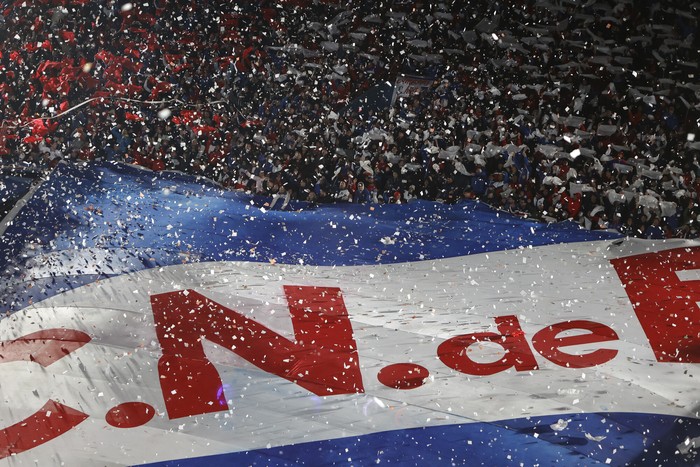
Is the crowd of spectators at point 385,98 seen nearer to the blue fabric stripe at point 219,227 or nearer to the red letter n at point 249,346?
the blue fabric stripe at point 219,227

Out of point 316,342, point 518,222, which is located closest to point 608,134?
point 518,222

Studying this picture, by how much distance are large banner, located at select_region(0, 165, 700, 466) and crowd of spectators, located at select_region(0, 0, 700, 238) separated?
8.7 inches

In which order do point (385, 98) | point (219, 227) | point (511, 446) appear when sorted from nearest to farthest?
point (511, 446)
point (219, 227)
point (385, 98)

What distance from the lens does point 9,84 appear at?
2.31m

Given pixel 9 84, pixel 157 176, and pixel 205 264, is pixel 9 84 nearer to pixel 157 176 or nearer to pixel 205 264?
pixel 157 176

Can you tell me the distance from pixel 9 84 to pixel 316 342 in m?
1.41

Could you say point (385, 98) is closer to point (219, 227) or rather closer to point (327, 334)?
point (219, 227)

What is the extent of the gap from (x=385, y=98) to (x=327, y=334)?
1.03 m

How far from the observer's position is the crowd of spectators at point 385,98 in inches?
87.7

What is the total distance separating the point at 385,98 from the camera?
95.9 inches

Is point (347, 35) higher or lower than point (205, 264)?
higher

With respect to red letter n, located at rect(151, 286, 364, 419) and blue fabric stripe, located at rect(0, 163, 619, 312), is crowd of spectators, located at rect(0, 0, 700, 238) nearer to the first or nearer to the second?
blue fabric stripe, located at rect(0, 163, 619, 312)

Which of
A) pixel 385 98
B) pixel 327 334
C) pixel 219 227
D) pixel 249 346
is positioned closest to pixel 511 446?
pixel 327 334

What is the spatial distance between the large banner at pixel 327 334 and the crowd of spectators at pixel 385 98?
220 millimetres
